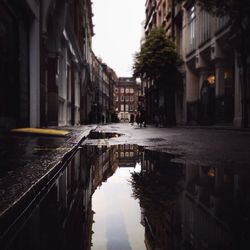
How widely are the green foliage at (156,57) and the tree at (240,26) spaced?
1136cm

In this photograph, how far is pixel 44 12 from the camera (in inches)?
500

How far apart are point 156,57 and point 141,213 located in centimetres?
2819

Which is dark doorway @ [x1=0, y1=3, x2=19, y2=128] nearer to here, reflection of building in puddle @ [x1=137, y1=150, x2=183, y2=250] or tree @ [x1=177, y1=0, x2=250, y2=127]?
reflection of building in puddle @ [x1=137, y1=150, x2=183, y2=250]

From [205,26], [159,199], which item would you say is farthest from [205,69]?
[159,199]

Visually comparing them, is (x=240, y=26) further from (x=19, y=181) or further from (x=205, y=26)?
(x=19, y=181)

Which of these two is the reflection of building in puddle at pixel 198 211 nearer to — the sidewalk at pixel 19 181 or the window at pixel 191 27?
the sidewalk at pixel 19 181

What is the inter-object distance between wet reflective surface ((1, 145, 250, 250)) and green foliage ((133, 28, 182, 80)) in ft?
86.6

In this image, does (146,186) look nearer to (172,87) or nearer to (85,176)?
(85,176)

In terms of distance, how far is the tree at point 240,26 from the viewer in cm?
1510

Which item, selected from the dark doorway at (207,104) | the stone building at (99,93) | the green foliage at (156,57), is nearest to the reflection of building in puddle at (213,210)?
the dark doorway at (207,104)

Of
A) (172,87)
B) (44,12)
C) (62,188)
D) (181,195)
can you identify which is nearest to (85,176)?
(62,188)

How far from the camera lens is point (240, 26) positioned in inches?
648

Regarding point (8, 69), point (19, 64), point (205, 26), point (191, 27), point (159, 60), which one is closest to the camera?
point (8, 69)

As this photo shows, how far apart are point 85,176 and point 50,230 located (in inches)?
75.1
